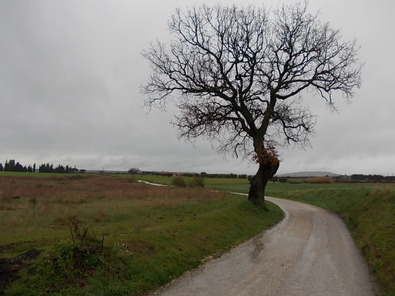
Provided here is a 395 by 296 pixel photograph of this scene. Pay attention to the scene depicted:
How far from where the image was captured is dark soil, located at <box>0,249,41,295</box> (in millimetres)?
6704

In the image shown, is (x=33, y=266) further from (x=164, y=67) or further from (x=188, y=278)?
(x=164, y=67)

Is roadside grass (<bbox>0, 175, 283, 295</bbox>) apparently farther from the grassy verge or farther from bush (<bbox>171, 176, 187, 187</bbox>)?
bush (<bbox>171, 176, 187, 187</bbox>)

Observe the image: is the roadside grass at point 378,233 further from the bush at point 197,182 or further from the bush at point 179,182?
the bush at point 179,182

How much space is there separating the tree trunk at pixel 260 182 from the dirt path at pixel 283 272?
9.59m

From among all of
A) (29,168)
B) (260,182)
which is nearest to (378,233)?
(260,182)

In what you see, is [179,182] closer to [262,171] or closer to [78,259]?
[262,171]

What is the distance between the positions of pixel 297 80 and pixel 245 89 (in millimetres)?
4115

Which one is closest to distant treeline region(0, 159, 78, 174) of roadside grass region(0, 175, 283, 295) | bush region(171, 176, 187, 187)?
bush region(171, 176, 187, 187)

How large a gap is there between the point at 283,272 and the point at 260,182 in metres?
15.5

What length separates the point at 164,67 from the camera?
24.2 m

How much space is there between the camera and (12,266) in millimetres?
7289

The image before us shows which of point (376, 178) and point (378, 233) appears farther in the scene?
point (376, 178)

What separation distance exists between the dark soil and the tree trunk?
56.6 feet

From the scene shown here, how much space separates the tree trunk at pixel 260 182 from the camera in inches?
924
